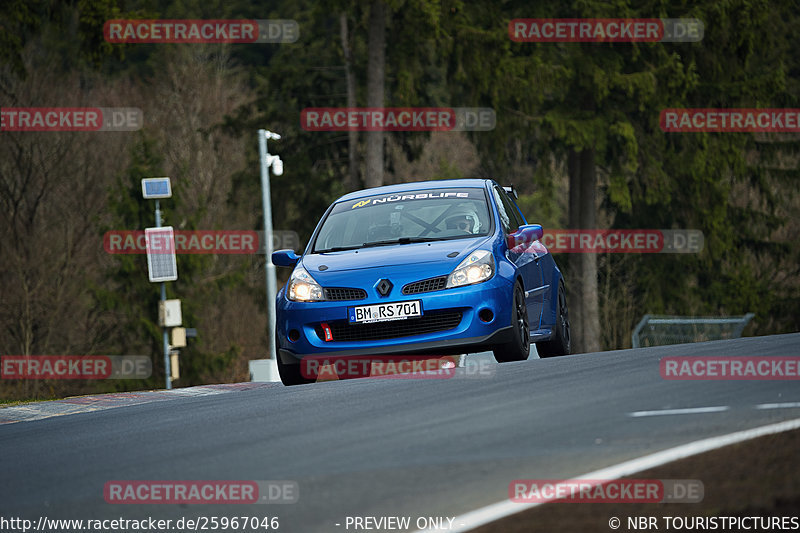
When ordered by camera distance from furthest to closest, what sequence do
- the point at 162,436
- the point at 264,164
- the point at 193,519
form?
the point at 264,164 < the point at 162,436 < the point at 193,519

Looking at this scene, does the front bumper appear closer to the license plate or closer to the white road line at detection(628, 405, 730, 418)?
the license plate

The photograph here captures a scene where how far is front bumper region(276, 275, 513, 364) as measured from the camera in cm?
1105

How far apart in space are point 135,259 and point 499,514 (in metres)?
41.8

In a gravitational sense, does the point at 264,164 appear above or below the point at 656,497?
above

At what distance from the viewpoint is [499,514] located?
5648mm

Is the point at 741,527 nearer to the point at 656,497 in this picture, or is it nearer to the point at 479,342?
the point at 656,497

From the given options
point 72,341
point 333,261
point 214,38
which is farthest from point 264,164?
point 333,261

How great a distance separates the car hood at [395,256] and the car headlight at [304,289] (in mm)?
77

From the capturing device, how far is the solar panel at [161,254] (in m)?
40.8

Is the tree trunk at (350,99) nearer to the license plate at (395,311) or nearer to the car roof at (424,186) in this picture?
the car roof at (424,186)

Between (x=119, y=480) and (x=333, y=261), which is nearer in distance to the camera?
(x=119, y=480)

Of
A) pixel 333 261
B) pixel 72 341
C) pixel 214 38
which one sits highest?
pixel 214 38

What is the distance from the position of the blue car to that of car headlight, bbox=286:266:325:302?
0.01 metres

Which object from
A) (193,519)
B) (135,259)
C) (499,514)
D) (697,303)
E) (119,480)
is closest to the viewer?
(499,514)
